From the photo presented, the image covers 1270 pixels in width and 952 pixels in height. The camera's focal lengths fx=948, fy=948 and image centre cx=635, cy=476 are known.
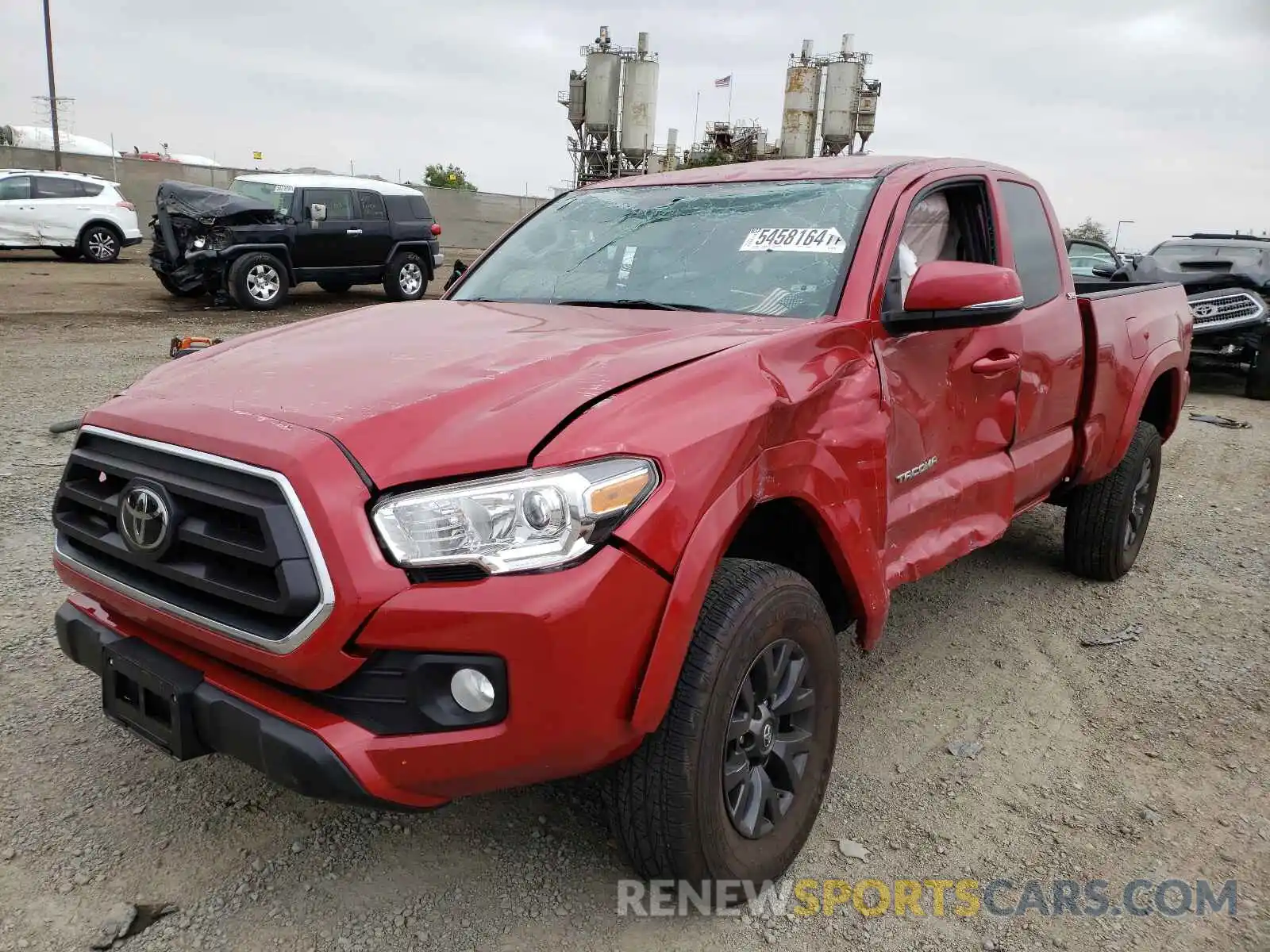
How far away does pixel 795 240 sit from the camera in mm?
2914

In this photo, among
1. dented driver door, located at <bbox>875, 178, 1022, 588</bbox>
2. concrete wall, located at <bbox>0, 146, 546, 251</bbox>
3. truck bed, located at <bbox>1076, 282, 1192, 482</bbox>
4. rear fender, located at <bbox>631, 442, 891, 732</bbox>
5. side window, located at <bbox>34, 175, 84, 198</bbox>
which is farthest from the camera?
concrete wall, located at <bbox>0, 146, 546, 251</bbox>

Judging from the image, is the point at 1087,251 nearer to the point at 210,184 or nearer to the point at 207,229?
the point at 207,229

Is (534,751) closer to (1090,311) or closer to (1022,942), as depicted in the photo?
(1022,942)

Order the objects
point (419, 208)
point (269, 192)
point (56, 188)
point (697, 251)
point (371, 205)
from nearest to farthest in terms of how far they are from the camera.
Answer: point (697, 251)
point (269, 192)
point (371, 205)
point (419, 208)
point (56, 188)

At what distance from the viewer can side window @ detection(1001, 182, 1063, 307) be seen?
12.0ft

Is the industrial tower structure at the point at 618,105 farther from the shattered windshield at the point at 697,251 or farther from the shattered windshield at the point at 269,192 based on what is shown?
the shattered windshield at the point at 697,251

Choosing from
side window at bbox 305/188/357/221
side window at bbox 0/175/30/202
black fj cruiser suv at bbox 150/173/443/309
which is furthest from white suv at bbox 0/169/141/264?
side window at bbox 305/188/357/221

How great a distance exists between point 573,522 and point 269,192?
1372 cm

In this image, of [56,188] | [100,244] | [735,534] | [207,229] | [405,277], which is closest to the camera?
[735,534]

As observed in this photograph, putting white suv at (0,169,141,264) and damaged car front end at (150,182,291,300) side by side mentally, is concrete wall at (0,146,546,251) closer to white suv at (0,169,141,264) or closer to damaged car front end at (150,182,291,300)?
white suv at (0,169,141,264)

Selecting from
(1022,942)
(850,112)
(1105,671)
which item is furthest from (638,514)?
(850,112)

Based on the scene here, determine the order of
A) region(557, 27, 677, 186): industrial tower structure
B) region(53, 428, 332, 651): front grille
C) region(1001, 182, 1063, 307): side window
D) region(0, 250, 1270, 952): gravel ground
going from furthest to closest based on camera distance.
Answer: region(557, 27, 677, 186): industrial tower structure
region(1001, 182, 1063, 307): side window
region(0, 250, 1270, 952): gravel ground
region(53, 428, 332, 651): front grille

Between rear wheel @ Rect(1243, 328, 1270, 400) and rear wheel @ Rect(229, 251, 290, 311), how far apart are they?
1224 centimetres

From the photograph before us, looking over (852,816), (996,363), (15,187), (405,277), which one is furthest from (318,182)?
(852,816)
